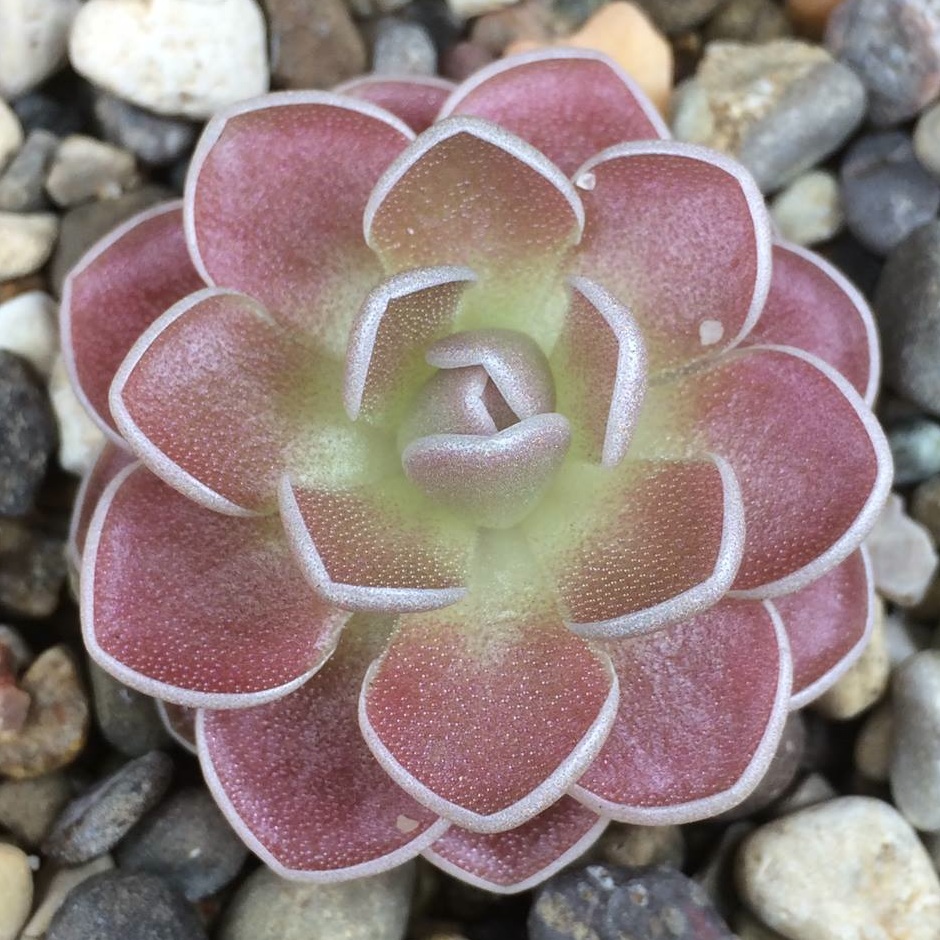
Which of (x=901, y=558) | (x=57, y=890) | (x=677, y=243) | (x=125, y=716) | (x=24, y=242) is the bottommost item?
(x=57, y=890)

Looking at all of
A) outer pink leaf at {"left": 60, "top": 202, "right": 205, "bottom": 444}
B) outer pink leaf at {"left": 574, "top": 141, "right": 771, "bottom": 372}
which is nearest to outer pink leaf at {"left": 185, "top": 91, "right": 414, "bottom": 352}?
outer pink leaf at {"left": 60, "top": 202, "right": 205, "bottom": 444}

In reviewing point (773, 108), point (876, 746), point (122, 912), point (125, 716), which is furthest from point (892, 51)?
point (122, 912)

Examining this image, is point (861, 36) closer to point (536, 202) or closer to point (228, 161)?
point (536, 202)

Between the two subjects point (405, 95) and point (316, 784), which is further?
point (405, 95)

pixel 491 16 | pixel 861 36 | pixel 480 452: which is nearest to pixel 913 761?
pixel 480 452

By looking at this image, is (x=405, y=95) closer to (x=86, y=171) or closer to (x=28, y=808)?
(x=86, y=171)

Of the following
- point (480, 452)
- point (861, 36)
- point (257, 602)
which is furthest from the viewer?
point (861, 36)
